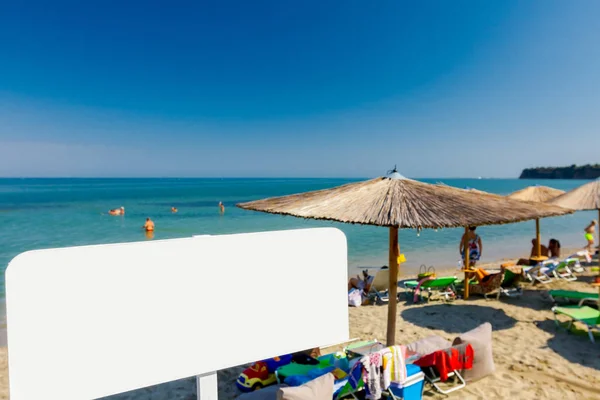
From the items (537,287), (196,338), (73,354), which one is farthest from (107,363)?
(537,287)

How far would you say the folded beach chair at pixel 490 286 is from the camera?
7.48m

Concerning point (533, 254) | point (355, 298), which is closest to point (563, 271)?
point (533, 254)

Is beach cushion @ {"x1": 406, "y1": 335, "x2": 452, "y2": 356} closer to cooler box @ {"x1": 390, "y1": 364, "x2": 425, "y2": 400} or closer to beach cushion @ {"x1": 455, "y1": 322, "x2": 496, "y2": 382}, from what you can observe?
beach cushion @ {"x1": 455, "y1": 322, "x2": 496, "y2": 382}

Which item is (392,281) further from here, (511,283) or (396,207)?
(511,283)

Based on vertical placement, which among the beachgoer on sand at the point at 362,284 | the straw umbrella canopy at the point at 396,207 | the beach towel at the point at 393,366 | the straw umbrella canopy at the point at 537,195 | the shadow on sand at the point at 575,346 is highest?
the straw umbrella canopy at the point at 396,207

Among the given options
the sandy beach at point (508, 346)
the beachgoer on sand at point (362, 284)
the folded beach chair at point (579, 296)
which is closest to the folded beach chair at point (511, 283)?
the sandy beach at point (508, 346)

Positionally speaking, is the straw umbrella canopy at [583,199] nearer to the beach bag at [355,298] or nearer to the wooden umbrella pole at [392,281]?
the beach bag at [355,298]

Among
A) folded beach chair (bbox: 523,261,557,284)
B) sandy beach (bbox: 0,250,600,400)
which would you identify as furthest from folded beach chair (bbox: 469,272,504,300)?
folded beach chair (bbox: 523,261,557,284)

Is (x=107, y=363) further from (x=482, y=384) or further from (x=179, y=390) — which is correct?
(x=482, y=384)

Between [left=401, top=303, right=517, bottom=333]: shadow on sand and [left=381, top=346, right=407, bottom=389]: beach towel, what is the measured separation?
293cm

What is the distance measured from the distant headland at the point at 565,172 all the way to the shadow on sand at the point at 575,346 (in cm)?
11226

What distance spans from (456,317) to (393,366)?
3.77 meters

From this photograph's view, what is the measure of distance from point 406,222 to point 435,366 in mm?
1984

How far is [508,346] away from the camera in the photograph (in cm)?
528
